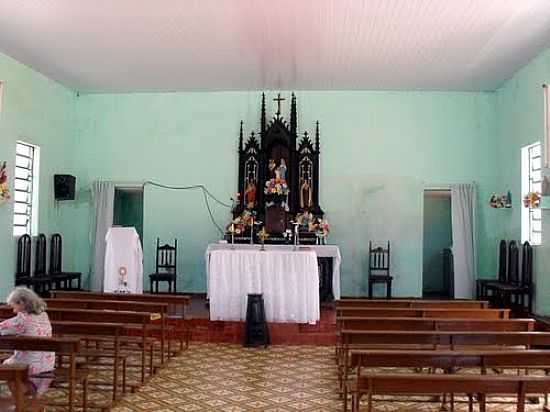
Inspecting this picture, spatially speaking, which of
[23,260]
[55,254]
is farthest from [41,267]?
[23,260]

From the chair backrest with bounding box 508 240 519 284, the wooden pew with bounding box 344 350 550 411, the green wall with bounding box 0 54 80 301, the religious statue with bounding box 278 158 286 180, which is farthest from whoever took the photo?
the religious statue with bounding box 278 158 286 180

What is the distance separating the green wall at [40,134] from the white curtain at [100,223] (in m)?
0.55

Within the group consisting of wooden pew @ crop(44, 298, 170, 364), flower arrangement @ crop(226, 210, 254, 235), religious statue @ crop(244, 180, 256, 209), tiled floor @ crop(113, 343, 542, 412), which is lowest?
tiled floor @ crop(113, 343, 542, 412)

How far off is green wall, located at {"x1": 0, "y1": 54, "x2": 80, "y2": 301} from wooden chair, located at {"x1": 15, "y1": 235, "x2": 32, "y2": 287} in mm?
90

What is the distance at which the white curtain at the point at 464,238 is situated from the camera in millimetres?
10961

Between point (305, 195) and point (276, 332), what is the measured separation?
407 centimetres

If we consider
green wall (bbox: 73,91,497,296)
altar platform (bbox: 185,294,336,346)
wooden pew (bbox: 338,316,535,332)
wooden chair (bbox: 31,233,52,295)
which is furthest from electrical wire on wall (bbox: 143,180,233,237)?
wooden pew (bbox: 338,316,535,332)

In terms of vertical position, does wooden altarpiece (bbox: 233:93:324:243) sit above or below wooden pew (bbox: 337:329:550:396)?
above

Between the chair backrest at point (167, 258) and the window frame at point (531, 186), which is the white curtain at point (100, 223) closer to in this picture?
the chair backrest at point (167, 258)

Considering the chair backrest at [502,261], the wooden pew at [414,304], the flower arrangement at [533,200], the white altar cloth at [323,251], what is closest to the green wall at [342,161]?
the chair backrest at [502,261]

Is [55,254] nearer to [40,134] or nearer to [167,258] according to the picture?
[167,258]

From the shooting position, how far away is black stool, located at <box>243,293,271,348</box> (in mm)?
7371

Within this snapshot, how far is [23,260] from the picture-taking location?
968 centimetres

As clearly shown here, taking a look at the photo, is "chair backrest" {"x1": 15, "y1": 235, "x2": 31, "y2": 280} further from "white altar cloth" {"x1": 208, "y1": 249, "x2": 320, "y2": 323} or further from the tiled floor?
the tiled floor
